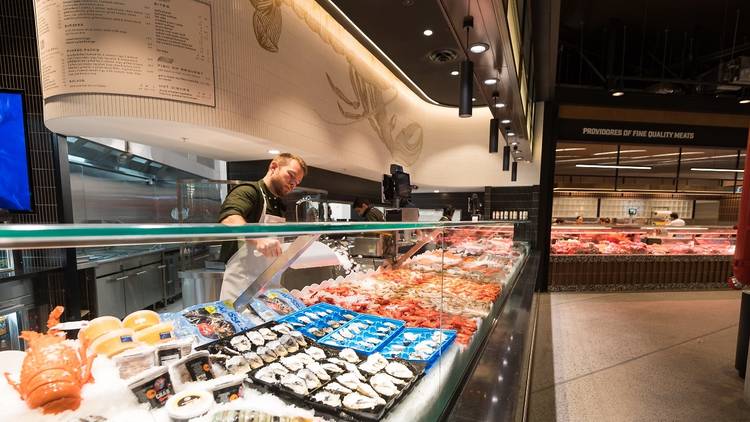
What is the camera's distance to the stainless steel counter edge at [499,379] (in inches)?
42.6

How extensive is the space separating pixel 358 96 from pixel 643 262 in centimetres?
613

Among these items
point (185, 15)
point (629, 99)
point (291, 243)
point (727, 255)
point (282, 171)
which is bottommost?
point (727, 255)

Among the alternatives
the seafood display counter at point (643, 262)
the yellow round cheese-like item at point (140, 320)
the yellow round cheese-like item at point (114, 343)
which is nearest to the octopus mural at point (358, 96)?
the yellow round cheese-like item at point (140, 320)

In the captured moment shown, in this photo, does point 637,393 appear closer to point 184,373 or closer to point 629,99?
point 184,373

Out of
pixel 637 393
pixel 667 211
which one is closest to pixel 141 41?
pixel 637 393

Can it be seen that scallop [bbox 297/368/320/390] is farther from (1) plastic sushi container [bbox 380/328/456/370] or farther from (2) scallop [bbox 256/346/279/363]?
(1) plastic sushi container [bbox 380/328/456/370]

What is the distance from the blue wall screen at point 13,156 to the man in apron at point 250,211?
6.61 ft

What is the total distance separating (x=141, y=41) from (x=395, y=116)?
13.6ft

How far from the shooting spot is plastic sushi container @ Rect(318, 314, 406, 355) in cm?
117

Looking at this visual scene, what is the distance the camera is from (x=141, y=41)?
216 centimetres

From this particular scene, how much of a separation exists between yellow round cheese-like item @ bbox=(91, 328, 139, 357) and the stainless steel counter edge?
0.98 meters

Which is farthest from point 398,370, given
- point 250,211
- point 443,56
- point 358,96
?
point 443,56

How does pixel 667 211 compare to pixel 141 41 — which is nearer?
pixel 141 41

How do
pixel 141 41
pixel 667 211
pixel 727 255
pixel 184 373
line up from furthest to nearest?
pixel 667 211
pixel 727 255
pixel 141 41
pixel 184 373
